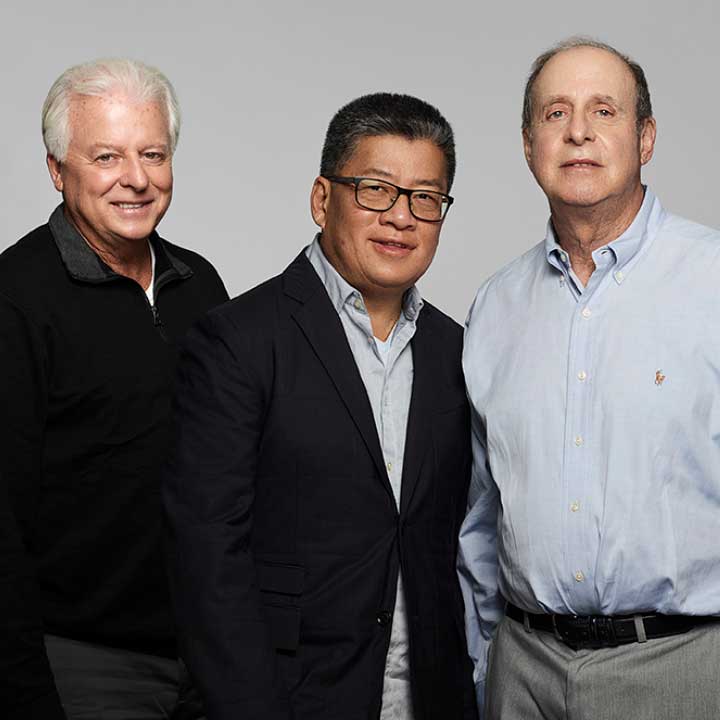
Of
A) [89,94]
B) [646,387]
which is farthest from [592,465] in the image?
[89,94]

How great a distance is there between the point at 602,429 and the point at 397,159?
659 millimetres

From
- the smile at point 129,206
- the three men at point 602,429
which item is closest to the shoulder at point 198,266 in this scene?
the smile at point 129,206

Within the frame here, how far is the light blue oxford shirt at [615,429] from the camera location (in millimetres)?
2641

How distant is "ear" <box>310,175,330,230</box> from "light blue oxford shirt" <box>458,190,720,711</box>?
0.45 meters

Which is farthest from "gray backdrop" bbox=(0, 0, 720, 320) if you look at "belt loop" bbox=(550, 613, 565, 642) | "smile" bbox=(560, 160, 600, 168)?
"belt loop" bbox=(550, 613, 565, 642)

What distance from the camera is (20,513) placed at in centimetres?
284

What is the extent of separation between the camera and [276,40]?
14.8 ft

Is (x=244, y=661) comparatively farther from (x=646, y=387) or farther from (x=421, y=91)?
(x=421, y=91)

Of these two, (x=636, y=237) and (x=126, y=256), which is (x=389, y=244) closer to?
(x=636, y=237)

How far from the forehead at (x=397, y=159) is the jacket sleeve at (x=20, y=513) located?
73 centimetres

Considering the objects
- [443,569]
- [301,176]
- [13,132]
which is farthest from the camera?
[301,176]

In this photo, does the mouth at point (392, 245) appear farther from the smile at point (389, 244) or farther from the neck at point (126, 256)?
the neck at point (126, 256)

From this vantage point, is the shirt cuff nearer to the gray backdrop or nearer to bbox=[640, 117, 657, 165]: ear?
bbox=[640, 117, 657, 165]: ear

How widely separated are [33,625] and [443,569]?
80 centimetres
